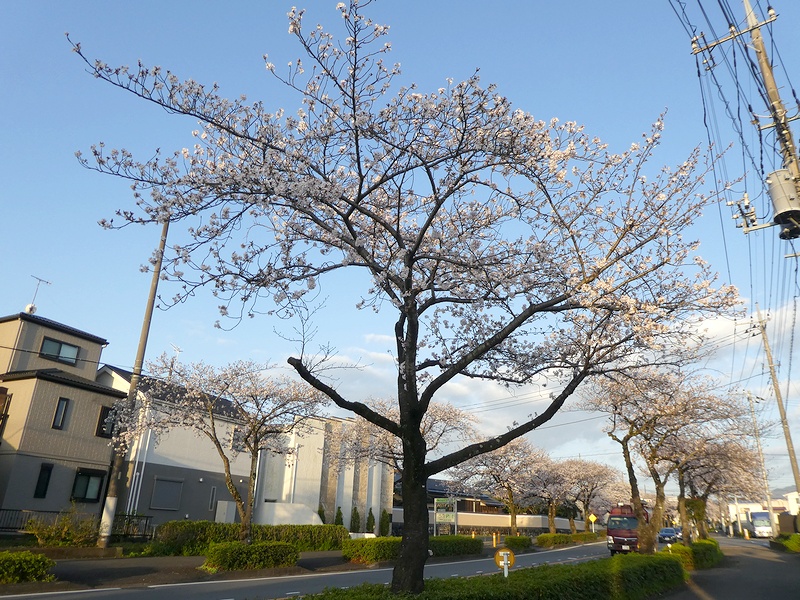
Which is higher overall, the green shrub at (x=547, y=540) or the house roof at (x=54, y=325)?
the house roof at (x=54, y=325)

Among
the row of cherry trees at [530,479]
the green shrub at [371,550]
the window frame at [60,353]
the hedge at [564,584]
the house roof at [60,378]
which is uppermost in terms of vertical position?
the window frame at [60,353]

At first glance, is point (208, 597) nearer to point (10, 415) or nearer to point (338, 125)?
point (338, 125)

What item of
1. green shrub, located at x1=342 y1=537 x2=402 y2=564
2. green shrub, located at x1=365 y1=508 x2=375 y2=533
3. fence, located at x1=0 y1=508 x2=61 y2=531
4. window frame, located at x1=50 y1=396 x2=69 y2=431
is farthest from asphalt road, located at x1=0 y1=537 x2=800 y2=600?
green shrub, located at x1=365 y1=508 x2=375 y2=533

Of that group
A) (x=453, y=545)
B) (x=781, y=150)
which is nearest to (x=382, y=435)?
(x=453, y=545)

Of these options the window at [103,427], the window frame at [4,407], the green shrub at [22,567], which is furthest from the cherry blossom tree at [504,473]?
the green shrub at [22,567]

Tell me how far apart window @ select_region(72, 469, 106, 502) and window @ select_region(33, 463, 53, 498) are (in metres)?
1.42

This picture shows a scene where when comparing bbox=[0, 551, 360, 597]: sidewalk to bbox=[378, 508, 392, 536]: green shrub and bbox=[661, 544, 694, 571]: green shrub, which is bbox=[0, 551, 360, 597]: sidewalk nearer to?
bbox=[661, 544, 694, 571]: green shrub

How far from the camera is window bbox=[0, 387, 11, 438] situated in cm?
2408

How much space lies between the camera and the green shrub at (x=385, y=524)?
41375mm

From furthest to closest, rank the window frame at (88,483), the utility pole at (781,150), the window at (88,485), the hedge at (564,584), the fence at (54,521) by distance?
the window at (88,485) → the window frame at (88,483) → the fence at (54,521) → the utility pole at (781,150) → the hedge at (564,584)

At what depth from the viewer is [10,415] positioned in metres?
24.2

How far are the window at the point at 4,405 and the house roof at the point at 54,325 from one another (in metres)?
3.94

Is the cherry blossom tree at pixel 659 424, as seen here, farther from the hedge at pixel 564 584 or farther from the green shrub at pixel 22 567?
the green shrub at pixel 22 567

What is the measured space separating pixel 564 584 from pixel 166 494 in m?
24.3
